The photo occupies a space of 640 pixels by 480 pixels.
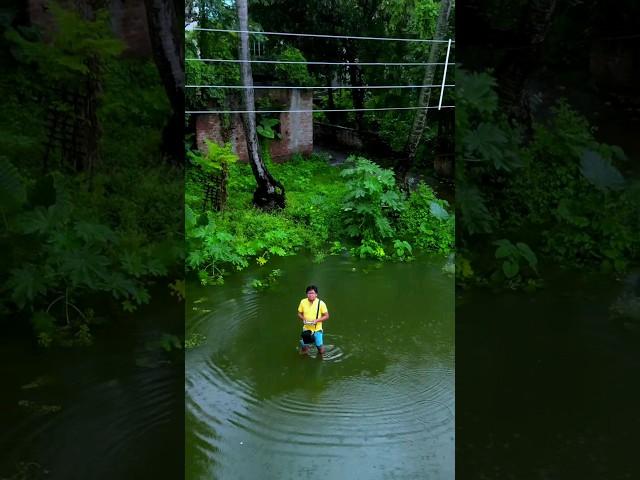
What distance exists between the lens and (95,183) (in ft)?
9.11

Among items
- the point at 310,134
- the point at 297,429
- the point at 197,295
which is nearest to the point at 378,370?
the point at 297,429

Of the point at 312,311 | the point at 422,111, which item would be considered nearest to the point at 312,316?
the point at 312,311

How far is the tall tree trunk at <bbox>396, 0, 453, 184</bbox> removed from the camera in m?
7.59

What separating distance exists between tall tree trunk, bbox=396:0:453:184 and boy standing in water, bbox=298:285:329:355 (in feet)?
14.5

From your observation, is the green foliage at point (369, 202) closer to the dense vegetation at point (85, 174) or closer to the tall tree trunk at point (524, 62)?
the dense vegetation at point (85, 174)

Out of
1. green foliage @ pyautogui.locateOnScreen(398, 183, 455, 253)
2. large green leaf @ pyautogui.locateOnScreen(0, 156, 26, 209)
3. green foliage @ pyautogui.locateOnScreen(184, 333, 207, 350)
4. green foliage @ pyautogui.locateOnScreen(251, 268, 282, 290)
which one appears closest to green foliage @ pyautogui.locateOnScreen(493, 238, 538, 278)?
large green leaf @ pyautogui.locateOnScreen(0, 156, 26, 209)

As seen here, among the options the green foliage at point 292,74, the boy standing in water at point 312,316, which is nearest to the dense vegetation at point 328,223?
the green foliage at point 292,74

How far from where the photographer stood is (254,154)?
841 centimetres

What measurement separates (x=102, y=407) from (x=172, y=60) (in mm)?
1711

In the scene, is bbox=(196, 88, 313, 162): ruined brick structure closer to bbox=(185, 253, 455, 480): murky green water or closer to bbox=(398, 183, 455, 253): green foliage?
bbox=(398, 183, 455, 253): green foliage

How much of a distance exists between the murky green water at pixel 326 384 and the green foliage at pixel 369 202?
1492 mm

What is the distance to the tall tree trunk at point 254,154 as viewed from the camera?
800 centimetres

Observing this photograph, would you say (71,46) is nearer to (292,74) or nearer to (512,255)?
(512,255)

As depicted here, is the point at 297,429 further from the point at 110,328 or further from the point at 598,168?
the point at 598,168
